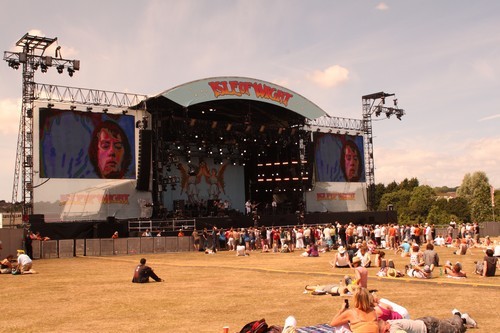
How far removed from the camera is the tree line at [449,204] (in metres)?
77.3

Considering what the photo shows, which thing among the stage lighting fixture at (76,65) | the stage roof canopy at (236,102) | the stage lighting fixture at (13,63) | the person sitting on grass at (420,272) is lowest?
the person sitting on grass at (420,272)

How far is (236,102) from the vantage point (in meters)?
42.7

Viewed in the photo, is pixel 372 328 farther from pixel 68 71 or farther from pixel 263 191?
pixel 263 191

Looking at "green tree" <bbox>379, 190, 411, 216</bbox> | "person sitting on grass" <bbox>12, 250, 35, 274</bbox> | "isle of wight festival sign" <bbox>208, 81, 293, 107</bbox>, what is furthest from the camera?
"green tree" <bbox>379, 190, 411, 216</bbox>

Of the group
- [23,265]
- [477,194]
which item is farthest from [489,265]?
[477,194]

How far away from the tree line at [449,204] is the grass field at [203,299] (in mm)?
60810

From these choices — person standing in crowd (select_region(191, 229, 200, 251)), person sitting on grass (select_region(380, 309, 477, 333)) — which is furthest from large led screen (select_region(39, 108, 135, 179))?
person sitting on grass (select_region(380, 309, 477, 333))

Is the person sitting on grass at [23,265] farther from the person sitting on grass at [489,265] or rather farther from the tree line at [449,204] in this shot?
the tree line at [449,204]

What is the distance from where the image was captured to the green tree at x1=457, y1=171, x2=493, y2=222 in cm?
7636

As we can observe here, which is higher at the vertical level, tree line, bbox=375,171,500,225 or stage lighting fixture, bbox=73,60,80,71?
stage lighting fixture, bbox=73,60,80,71

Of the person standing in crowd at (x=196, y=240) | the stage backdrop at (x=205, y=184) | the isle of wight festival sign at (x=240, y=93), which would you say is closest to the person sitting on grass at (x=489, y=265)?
the person standing in crowd at (x=196, y=240)

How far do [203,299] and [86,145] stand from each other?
25.2m

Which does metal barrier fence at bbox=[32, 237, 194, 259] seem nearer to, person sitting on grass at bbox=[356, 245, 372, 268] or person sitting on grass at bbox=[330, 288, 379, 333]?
person sitting on grass at bbox=[356, 245, 372, 268]

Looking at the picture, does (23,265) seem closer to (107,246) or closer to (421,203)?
(107,246)
